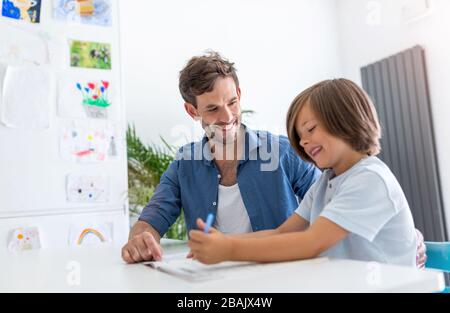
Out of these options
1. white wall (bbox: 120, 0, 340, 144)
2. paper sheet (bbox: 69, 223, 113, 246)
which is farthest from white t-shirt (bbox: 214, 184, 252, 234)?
white wall (bbox: 120, 0, 340, 144)

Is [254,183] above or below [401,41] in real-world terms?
below

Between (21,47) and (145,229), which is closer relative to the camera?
(145,229)

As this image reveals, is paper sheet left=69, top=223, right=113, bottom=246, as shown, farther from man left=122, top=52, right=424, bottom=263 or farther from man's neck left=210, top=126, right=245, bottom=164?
man's neck left=210, top=126, right=245, bottom=164

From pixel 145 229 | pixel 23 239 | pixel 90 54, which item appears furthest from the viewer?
pixel 90 54

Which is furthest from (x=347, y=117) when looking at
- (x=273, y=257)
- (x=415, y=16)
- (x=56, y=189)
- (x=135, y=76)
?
(x=415, y=16)

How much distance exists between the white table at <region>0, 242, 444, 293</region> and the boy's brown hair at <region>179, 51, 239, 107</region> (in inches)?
26.9

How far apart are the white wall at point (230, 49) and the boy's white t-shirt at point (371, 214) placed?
2.21 metres

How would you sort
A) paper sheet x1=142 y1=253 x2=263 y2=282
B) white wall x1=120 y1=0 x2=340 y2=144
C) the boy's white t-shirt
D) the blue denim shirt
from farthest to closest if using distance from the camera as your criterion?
white wall x1=120 y1=0 x2=340 y2=144 < the blue denim shirt < the boy's white t-shirt < paper sheet x1=142 y1=253 x2=263 y2=282

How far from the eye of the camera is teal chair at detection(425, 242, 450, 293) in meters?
1.12

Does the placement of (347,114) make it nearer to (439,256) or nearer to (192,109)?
(439,256)

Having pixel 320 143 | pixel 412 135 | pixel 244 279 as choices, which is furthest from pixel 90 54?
pixel 412 135

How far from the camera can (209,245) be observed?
737 mm

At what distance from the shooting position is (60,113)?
7.45 feet

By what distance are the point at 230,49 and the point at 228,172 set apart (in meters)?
2.20
